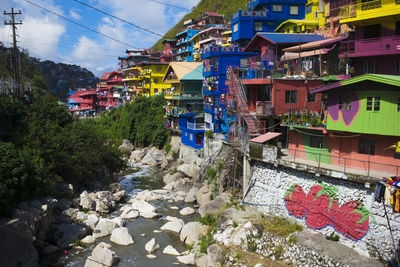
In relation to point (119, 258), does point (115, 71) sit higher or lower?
higher

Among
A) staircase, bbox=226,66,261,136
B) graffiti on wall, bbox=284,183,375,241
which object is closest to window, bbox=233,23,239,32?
staircase, bbox=226,66,261,136

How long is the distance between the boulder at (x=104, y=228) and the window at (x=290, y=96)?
606 inches

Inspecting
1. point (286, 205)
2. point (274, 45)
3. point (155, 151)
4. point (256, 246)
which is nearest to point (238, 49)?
point (274, 45)

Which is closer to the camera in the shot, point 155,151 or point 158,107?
point 155,151

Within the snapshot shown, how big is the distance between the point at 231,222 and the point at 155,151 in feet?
93.9

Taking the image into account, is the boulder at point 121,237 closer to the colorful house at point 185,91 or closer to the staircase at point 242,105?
the staircase at point 242,105

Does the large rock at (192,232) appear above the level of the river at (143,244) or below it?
above

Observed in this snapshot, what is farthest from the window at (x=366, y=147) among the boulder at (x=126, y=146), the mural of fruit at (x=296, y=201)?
the boulder at (x=126, y=146)

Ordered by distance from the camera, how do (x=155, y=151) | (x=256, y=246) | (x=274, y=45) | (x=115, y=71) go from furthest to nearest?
(x=115, y=71)
(x=155, y=151)
(x=274, y=45)
(x=256, y=246)

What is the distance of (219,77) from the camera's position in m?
39.5

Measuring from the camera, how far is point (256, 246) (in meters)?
→ 20.2

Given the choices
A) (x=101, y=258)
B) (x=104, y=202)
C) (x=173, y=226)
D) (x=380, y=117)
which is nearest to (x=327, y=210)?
(x=380, y=117)

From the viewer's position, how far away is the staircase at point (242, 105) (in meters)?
27.5

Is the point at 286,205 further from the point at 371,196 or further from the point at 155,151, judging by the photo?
the point at 155,151
